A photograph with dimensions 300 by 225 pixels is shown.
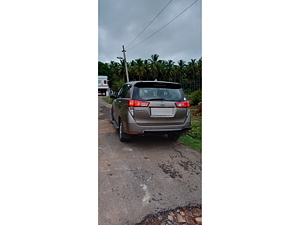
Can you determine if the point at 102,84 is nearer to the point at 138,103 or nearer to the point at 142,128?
the point at 138,103

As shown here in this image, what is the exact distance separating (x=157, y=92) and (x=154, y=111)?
0.47 m

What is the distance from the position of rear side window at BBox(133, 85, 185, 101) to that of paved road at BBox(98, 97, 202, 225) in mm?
1131

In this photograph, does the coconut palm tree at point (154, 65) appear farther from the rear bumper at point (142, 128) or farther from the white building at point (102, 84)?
the rear bumper at point (142, 128)

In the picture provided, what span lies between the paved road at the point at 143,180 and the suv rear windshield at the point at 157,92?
113 cm

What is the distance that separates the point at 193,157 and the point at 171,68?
33539 mm

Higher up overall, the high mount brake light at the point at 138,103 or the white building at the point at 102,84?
the white building at the point at 102,84

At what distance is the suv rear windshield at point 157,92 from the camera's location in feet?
11.3

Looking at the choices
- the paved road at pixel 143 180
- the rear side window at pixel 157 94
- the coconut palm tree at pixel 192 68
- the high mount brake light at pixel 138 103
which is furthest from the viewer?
the coconut palm tree at pixel 192 68

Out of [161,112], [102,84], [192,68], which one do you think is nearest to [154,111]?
[161,112]

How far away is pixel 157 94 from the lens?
11.6 feet

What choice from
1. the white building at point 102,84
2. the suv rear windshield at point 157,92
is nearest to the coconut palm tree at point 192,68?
the white building at point 102,84

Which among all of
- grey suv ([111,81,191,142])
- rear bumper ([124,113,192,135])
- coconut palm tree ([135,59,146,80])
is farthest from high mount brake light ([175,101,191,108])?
coconut palm tree ([135,59,146,80])

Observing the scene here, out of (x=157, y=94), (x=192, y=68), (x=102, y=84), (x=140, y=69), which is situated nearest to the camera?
(x=157, y=94)
